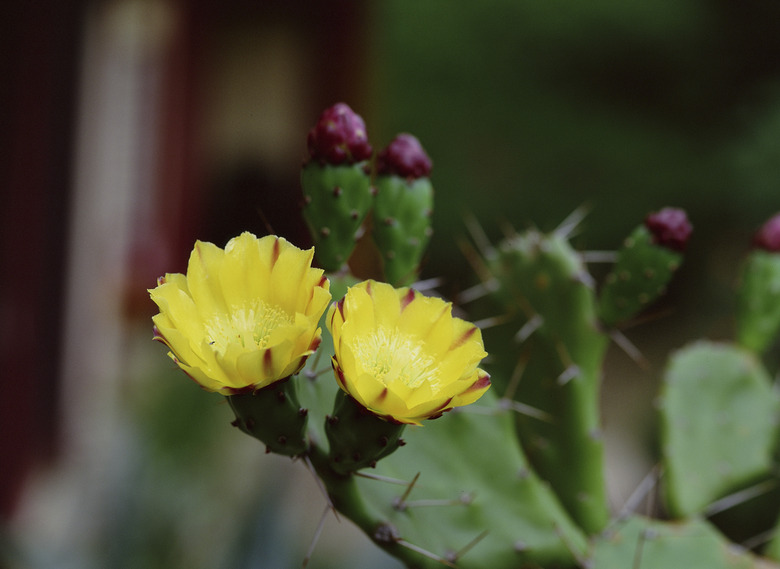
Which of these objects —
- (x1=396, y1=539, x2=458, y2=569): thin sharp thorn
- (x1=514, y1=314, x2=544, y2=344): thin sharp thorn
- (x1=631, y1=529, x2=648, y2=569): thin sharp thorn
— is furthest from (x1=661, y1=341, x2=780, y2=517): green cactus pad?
(x1=396, y1=539, x2=458, y2=569): thin sharp thorn

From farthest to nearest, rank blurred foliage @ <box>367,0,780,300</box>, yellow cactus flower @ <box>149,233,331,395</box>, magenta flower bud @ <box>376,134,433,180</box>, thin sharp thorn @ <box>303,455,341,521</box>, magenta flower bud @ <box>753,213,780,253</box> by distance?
1. blurred foliage @ <box>367,0,780,300</box>
2. magenta flower bud @ <box>753,213,780,253</box>
3. magenta flower bud @ <box>376,134,433,180</box>
4. thin sharp thorn @ <box>303,455,341,521</box>
5. yellow cactus flower @ <box>149,233,331,395</box>

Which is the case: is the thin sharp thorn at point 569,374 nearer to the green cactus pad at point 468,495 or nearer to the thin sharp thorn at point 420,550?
the green cactus pad at point 468,495

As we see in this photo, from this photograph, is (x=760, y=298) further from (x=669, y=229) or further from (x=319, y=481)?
(x=319, y=481)

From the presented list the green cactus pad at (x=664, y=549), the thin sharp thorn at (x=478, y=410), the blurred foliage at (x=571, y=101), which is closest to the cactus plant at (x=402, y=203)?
the thin sharp thorn at (x=478, y=410)

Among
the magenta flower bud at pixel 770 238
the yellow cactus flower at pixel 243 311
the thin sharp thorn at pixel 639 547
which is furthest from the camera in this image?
the magenta flower bud at pixel 770 238

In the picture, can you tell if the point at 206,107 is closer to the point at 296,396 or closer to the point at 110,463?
the point at 110,463

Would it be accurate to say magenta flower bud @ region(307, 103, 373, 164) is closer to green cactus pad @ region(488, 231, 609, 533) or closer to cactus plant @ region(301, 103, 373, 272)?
cactus plant @ region(301, 103, 373, 272)
